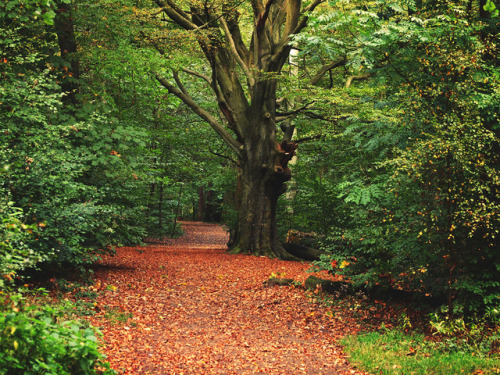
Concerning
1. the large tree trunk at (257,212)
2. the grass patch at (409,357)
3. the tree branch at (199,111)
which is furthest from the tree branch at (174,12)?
the grass patch at (409,357)

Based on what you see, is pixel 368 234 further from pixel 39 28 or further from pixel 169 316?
pixel 39 28

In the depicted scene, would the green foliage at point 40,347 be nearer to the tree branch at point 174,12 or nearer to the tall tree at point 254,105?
the tall tree at point 254,105

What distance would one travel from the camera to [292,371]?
5172 millimetres

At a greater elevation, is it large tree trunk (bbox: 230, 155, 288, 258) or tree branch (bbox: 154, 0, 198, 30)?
tree branch (bbox: 154, 0, 198, 30)

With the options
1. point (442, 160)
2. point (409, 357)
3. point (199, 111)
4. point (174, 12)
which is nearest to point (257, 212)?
point (199, 111)

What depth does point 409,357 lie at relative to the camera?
5.40m

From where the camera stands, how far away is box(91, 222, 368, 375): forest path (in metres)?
5.20

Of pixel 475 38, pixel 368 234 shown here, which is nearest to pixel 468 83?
pixel 475 38

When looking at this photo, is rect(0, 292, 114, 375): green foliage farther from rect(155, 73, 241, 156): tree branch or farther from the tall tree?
rect(155, 73, 241, 156): tree branch

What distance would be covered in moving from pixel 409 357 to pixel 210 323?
3.02 metres

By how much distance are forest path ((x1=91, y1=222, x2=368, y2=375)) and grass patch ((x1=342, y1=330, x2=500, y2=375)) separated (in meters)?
0.28

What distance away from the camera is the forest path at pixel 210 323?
5.20 m

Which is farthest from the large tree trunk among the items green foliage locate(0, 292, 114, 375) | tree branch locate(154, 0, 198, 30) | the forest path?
green foliage locate(0, 292, 114, 375)

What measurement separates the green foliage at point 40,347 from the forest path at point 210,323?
1.20 meters
